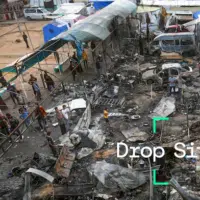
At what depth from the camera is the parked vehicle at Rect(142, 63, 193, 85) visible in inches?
606

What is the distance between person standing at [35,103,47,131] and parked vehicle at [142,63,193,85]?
649 cm

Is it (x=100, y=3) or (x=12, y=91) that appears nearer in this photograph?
(x=12, y=91)

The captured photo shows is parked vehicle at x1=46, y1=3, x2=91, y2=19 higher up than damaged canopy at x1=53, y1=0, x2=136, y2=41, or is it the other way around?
damaged canopy at x1=53, y1=0, x2=136, y2=41

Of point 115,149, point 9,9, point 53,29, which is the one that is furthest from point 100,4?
point 115,149

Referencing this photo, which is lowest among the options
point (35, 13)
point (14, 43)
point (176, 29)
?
point (14, 43)

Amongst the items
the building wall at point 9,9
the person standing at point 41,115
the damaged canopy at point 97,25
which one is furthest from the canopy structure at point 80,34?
the building wall at point 9,9

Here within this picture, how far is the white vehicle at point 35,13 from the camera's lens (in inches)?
1230

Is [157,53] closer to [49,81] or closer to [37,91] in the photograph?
[49,81]

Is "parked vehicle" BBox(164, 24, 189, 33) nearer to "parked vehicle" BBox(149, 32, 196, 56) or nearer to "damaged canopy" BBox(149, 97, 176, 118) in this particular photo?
"parked vehicle" BBox(149, 32, 196, 56)

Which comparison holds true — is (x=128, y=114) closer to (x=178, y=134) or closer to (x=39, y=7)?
(x=178, y=134)

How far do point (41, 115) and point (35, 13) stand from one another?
22520mm

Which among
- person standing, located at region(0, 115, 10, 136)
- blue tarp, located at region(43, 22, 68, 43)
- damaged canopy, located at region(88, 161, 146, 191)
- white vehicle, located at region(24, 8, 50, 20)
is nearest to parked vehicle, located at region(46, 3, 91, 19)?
white vehicle, located at region(24, 8, 50, 20)

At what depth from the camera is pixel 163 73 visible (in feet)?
50.7

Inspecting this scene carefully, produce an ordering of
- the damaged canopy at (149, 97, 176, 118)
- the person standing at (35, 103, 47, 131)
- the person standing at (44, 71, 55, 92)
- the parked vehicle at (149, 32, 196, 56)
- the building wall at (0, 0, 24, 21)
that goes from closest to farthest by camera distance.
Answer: the person standing at (35, 103, 47, 131) → the damaged canopy at (149, 97, 176, 118) → the person standing at (44, 71, 55, 92) → the parked vehicle at (149, 32, 196, 56) → the building wall at (0, 0, 24, 21)
